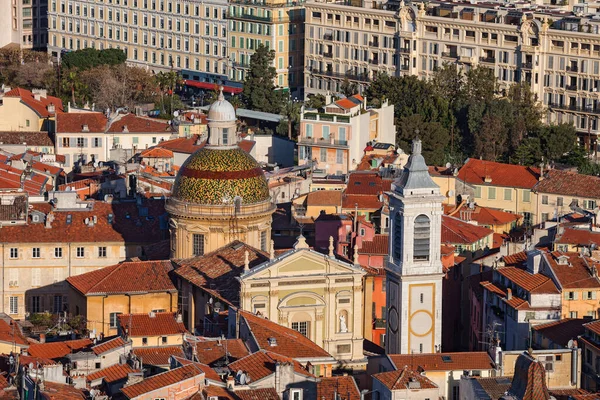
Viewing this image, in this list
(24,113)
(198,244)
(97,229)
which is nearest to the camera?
(198,244)

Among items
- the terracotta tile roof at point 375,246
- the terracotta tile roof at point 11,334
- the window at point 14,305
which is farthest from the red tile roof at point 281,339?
the window at point 14,305

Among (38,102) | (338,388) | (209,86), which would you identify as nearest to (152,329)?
(338,388)

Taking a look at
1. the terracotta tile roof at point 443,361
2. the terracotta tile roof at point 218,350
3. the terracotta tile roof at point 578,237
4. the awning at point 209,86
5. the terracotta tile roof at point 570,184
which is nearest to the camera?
the terracotta tile roof at point 218,350

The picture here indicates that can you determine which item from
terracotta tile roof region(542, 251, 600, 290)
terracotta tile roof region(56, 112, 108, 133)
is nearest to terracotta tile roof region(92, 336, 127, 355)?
terracotta tile roof region(542, 251, 600, 290)

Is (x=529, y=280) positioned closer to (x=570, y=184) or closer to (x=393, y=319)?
(x=393, y=319)

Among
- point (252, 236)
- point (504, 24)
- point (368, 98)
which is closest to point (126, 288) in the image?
point (252, 236)

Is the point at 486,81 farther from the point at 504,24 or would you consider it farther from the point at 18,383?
the point at 18,383

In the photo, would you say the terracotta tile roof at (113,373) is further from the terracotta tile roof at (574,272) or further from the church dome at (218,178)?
the terracotta tile roof at (574,272)
